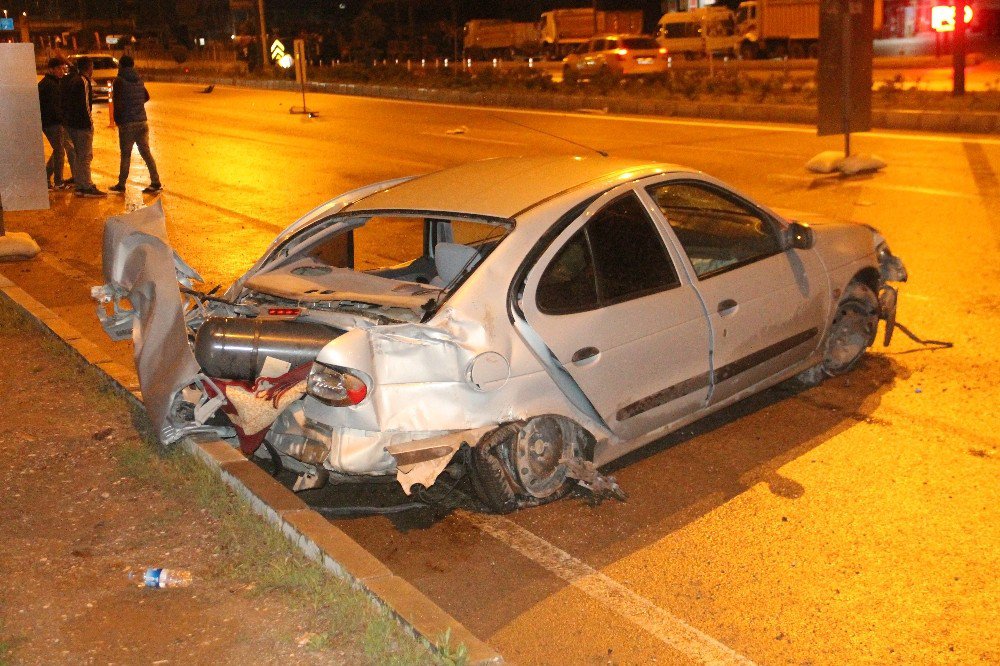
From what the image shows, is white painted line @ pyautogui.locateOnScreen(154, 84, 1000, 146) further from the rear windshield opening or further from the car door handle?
the car door handle

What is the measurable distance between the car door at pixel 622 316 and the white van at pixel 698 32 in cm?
4078

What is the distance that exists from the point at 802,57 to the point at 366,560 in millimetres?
40671

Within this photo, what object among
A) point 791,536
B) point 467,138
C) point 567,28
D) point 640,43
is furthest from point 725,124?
point 567,28

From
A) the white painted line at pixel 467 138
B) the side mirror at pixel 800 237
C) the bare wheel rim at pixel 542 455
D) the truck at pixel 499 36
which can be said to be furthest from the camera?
the truck at pixel 499 36

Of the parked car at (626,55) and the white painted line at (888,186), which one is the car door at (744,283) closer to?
the white painted line at (888,186)

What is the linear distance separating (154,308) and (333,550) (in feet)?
5.75

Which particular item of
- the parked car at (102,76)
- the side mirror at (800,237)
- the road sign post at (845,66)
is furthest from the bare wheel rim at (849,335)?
the parked car at (102,76)

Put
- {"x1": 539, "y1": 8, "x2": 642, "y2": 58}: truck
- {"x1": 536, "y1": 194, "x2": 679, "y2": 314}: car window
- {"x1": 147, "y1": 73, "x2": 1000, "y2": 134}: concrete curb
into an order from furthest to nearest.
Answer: {"x1": 539, "y1": 8, "x2": 642, "y2": 58}: truck < {"x1": 147, "y1": 73, "x2": 1000, "y2": 134}: concrete curb < {"x1": 536, "y1": 194, "x2": 679, "y2": 314}: car window

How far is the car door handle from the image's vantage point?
5727 millimetres

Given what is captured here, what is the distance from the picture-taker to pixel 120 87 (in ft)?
50.9

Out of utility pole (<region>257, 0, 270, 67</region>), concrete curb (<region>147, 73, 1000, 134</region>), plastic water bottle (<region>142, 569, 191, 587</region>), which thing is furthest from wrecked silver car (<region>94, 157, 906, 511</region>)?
utility pole (<region>257, 0, 270, 67</region>)

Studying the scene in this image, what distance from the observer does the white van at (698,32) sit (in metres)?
45.0

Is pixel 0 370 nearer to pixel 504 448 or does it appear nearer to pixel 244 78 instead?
pixel 504 448

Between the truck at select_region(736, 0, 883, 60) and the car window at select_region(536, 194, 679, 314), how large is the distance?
37813mm
